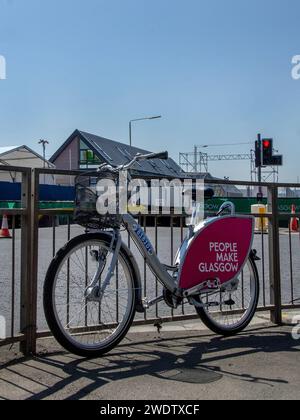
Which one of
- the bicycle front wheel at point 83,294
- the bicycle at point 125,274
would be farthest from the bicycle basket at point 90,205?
the bicycle front wheel at point 83,294

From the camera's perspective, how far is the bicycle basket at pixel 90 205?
406 cm

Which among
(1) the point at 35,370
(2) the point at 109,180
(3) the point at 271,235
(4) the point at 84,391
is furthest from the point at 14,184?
(3) the point at 271,235

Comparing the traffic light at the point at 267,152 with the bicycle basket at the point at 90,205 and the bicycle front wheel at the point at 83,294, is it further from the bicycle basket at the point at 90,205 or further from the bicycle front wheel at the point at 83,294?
the bicycle basket at the point at 90,205

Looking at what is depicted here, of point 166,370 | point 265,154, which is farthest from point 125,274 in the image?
point 265,154

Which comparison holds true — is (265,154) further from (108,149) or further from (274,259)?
(108,149)

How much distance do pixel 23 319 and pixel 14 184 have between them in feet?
3.96

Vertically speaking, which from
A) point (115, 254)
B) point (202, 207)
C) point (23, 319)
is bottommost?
point (23, 319)

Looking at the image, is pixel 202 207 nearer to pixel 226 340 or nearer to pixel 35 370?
pixel 226 340

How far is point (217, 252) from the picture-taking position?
4824 millimetres

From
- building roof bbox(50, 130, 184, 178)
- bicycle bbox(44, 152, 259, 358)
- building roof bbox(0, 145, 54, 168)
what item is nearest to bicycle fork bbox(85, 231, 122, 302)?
bicycle bbox(44, 152, 259, 358)

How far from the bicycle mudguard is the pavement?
1.98ft

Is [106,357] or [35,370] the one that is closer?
[35,370]

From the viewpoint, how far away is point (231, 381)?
359 cm
